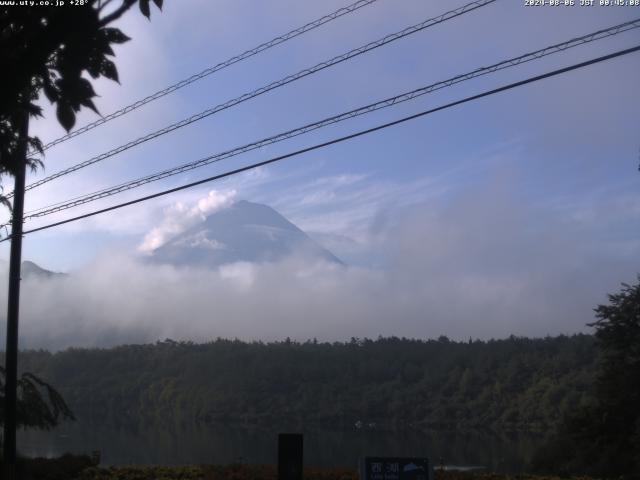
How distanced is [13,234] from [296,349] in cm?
9186

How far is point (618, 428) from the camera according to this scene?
23344mm

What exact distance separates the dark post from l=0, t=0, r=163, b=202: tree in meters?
6.19

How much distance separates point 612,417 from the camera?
23.4 meters

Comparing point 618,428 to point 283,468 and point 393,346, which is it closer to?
point 283,468

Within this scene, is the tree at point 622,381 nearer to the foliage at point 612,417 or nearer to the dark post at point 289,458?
the foliage at point 612,417

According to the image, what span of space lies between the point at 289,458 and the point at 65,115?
6.48 metres

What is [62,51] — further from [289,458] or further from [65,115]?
[289,458]

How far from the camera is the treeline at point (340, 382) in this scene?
69.9 meters

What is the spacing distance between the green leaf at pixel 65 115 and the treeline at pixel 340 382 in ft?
182

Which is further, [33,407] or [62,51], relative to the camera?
[33,407]

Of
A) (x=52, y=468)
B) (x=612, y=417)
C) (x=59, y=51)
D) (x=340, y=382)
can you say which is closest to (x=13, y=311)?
(x=52, y=468)

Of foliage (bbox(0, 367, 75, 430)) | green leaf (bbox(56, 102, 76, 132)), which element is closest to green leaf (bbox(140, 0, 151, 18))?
green leaf (bbox(56, 102, 76, 132))

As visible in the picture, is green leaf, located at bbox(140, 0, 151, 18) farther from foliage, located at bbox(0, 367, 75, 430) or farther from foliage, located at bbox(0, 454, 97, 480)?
foliage, located at bbox(0, 367, 75, 430)

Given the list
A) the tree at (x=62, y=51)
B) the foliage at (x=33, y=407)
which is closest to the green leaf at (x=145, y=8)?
the tree at (x=62, y=51)
